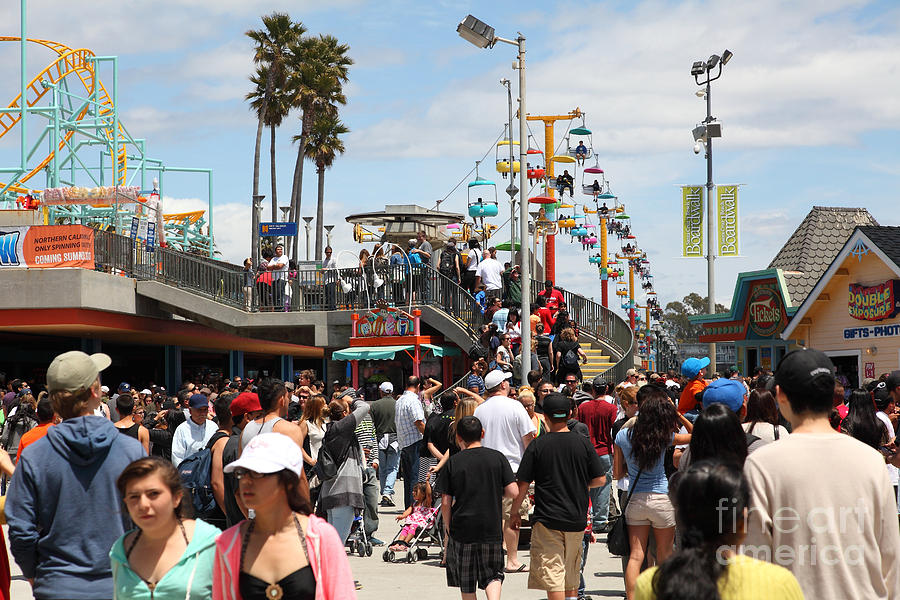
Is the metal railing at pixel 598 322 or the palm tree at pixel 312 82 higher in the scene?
the palm tree at pixel 312 82

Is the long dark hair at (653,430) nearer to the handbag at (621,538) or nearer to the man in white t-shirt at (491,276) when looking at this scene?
the handbag at (621,538)

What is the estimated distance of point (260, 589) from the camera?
3.55m

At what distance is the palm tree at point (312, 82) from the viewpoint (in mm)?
44659

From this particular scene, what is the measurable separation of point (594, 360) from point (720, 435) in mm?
21179

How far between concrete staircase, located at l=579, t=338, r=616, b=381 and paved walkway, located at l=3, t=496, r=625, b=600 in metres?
13.4

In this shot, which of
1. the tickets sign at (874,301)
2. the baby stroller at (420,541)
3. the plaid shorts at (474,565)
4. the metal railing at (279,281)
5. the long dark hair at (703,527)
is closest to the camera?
the long dark hair at (703,527)

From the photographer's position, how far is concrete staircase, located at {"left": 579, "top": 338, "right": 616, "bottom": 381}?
82.8 ft

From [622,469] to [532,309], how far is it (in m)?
17.0

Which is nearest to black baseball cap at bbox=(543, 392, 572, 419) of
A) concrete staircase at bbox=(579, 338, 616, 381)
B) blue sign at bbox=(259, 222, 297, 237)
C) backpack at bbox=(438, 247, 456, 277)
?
concrete staircase at bbox=(579, 338, 616, 381)

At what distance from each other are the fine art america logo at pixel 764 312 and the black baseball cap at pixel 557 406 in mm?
21567

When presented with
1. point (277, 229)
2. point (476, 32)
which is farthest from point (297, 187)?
point (476, 32)

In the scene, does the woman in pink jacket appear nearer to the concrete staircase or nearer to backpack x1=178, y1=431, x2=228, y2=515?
backpack x1=178, y1=431, x2=228, y2=515

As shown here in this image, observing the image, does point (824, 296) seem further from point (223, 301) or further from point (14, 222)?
point (14, 222)

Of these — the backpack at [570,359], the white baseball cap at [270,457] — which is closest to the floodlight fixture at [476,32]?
the backpack at [570,359]
